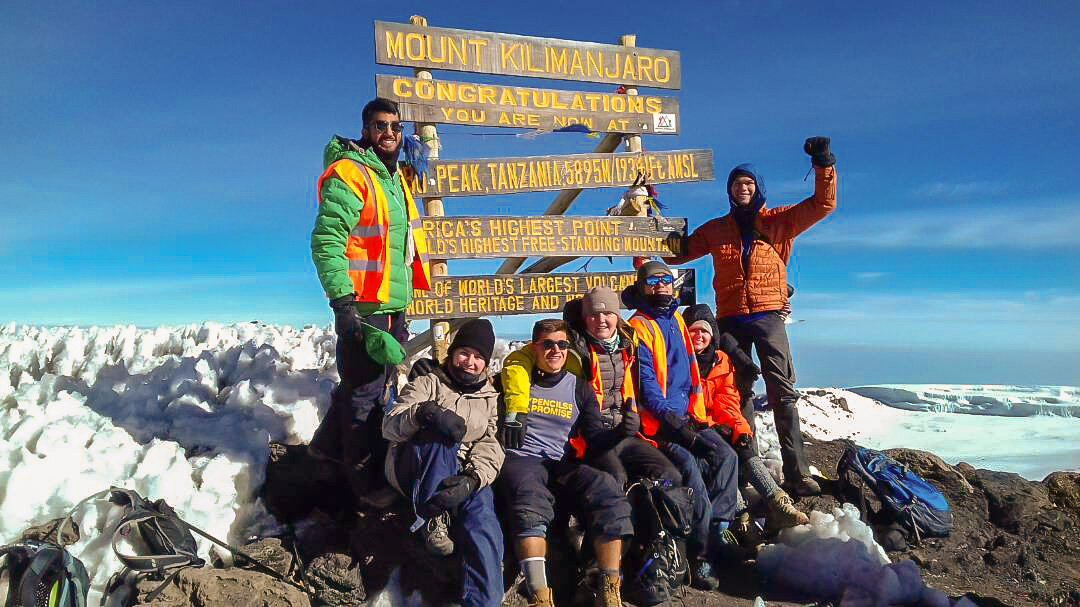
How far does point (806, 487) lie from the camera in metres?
5.29

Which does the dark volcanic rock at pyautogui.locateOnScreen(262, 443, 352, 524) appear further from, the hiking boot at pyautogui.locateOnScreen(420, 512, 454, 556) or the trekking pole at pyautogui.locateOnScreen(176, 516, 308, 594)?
the hiking boot at pyautogui.locateOnScreen(420, 512, 454, 556)

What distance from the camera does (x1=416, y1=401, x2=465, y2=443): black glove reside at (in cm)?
356

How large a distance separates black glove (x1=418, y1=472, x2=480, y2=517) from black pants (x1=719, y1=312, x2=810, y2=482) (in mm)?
2663

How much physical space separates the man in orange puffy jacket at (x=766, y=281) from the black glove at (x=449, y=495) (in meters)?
2.67

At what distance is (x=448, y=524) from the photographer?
3607 millimetres

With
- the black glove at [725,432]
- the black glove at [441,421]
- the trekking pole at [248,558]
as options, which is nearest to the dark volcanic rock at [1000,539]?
the black glove at [725,432]

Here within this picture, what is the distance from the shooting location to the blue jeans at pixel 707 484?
4215 mm

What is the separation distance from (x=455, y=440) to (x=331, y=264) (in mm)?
1211

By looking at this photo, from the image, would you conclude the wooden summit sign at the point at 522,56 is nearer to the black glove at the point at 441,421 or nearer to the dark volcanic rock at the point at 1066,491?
the black glove at the point at 441,421

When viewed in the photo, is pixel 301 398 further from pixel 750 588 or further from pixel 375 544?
pixel 750 588

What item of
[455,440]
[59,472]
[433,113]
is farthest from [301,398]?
[433,113]

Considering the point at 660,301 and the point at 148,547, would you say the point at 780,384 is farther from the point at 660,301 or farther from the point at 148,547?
the point at 148,547

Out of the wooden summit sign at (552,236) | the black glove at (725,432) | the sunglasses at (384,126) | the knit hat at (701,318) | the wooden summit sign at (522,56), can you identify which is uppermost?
the wooden summit sign at (522,56)

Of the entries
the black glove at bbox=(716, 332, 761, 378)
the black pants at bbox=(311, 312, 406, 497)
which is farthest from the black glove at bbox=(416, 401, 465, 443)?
the black glove at bbox=(716, 332, 761, 378)
